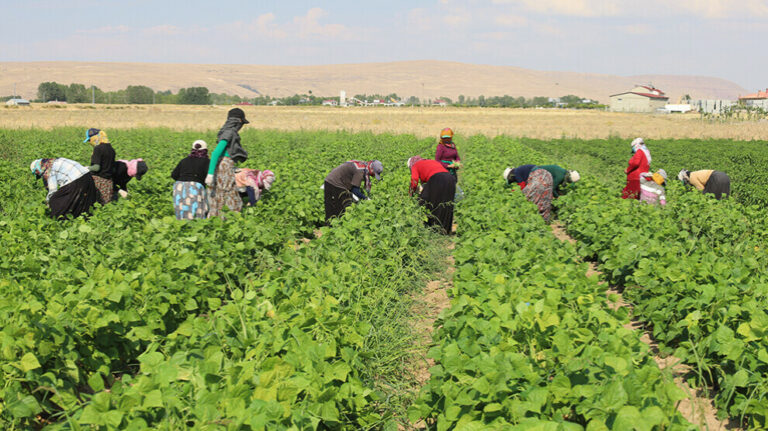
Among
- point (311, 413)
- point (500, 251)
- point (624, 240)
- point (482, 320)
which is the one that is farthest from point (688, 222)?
point (311, 413)

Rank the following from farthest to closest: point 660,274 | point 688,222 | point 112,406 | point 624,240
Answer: point 688,222 < point 624,240 < point 660,274 < point 112,406

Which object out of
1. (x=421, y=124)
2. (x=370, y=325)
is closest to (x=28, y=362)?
(x=370, y=325)

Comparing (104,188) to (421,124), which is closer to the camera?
(104,188)

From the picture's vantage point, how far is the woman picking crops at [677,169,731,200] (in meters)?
9.23

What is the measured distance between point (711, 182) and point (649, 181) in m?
1.13

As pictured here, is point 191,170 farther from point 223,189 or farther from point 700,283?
point 700,283

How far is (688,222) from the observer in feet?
25.3

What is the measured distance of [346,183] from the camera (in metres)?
8.07

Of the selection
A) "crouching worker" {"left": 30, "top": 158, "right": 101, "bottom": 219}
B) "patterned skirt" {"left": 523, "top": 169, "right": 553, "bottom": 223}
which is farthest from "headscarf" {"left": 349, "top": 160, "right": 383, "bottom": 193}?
"crouching worker" {"left": 30, "top": 158, "right": 101, "bottom": 219}

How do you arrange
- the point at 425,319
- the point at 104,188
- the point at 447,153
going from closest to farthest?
1. the point at 425,319
2. the point at 104,188
3. the point at 447,153

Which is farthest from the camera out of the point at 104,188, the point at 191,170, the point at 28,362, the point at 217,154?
the point at 104,188

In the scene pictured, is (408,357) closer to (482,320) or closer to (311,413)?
(482,320)

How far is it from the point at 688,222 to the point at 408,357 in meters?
5.12

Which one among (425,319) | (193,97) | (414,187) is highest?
(193,97)
